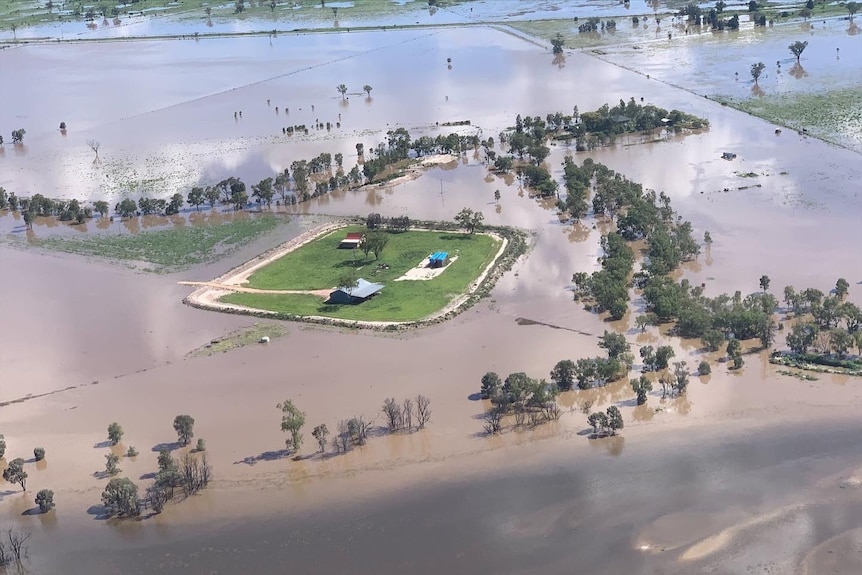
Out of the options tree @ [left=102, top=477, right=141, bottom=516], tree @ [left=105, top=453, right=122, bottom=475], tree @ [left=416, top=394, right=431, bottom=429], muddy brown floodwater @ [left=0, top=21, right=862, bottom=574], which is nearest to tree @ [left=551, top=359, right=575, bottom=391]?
muddy brown floodwater @ [left=0, top=21, right=862, bottom=574]

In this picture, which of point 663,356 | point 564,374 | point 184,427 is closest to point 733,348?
point 663,356

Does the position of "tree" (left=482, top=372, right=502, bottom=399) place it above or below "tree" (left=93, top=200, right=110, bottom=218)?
below

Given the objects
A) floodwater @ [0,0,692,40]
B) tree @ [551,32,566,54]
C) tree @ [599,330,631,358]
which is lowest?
tree @ [599,330,631,358]

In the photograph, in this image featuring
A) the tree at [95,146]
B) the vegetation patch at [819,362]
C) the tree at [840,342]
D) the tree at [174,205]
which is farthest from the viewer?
the tree at [95,146]

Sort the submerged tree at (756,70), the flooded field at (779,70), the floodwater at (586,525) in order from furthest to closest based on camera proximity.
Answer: the submerged tree at (756,70) → the flooded field at (779,70) → the floodwater at (586,525)

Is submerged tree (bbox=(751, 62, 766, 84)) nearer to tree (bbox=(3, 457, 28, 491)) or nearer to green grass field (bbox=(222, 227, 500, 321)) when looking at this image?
green grass field (bbox=(222, 227, 500, 321))

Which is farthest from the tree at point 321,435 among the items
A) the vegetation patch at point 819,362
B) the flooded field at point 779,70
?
the flooded field at point 779,70

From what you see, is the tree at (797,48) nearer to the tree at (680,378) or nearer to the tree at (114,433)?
the tree at (680,378)
